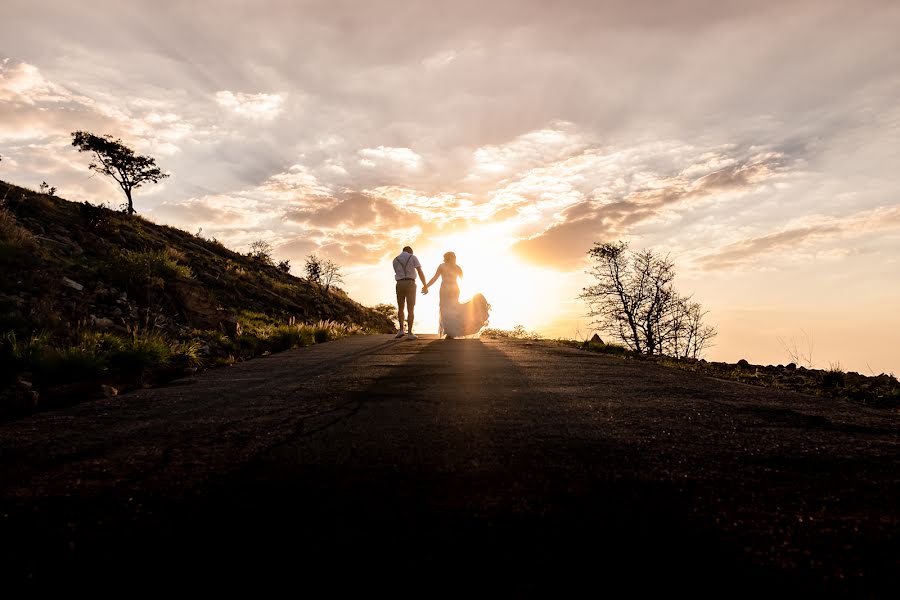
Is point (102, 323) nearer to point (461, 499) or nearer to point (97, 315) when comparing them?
point (97, 315)

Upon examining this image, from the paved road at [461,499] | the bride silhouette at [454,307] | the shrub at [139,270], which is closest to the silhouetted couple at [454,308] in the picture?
the bride silhouette at [454,307]

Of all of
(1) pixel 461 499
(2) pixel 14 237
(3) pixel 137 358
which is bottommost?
(1) pixel 461 499

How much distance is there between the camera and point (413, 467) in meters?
2.47

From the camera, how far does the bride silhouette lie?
1639cm

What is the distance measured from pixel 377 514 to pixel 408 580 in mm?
458

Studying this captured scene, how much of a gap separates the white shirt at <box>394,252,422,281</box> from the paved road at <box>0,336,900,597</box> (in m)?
10.4

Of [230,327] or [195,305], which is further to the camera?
[195,305]

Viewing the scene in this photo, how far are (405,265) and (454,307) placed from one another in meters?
3.03

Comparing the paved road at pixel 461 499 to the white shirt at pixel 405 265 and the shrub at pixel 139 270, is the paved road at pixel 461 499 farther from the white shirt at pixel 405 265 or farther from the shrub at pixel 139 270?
the white shirt at pixel 405 265

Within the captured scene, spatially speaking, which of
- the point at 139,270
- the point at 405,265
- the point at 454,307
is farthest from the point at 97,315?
the point at 454,307

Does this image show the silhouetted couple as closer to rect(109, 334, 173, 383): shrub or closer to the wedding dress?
the wedding dress

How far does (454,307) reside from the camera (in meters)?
16.6

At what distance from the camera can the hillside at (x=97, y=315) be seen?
5797 millimetres

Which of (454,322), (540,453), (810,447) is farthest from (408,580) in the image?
(454,322)
